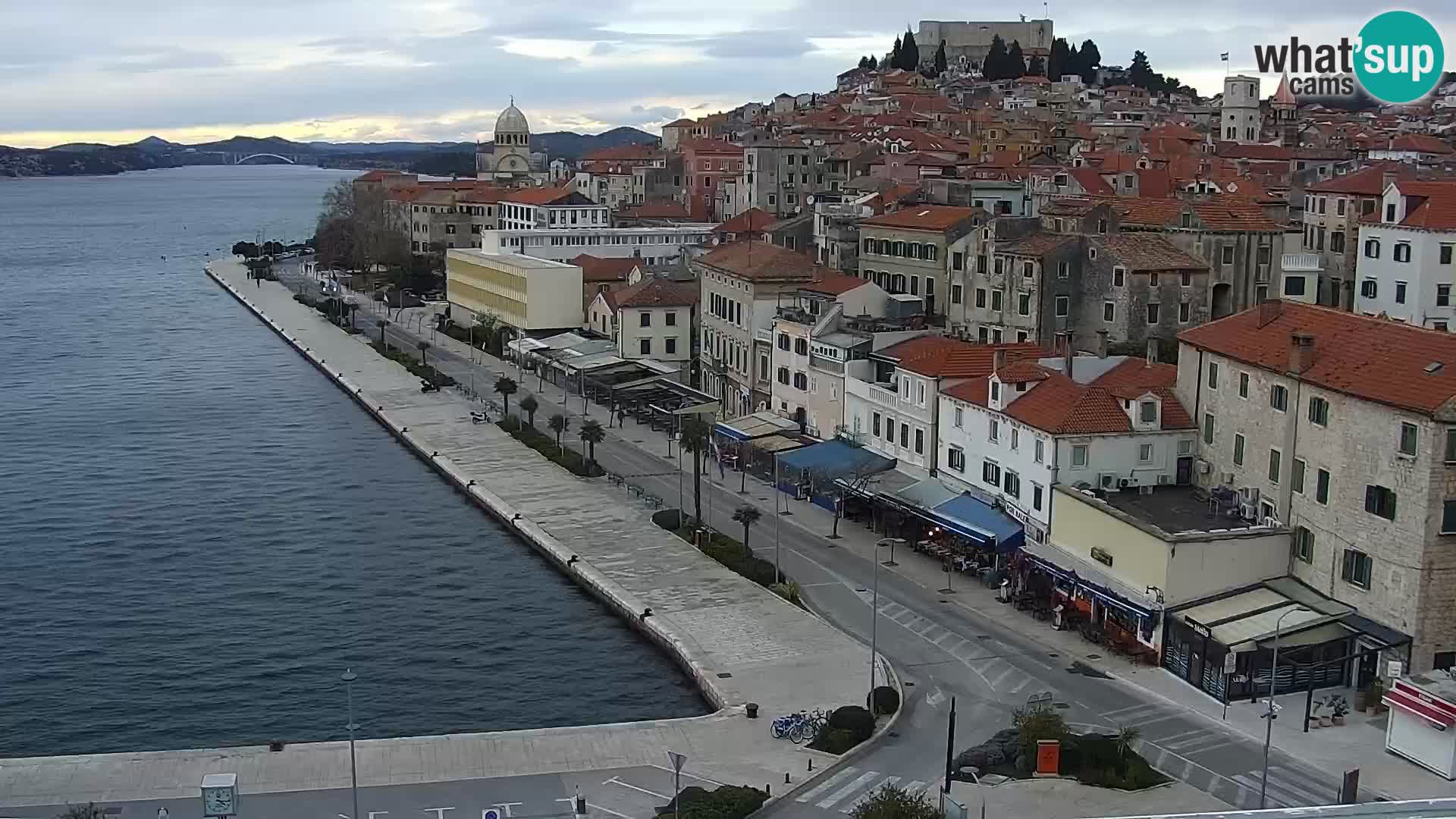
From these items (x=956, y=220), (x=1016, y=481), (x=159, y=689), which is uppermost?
(x=956, y=220)

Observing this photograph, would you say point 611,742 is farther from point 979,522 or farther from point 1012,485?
point 1012,485

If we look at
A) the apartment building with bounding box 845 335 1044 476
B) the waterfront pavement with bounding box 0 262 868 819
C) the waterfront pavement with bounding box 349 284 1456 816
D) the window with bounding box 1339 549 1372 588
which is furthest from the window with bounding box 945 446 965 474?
the window with bounding box 1339 549 1372 588

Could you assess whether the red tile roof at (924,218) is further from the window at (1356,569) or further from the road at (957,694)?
the window at (1356,569)

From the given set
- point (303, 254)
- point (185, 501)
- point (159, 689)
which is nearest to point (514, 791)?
point (159, 689)

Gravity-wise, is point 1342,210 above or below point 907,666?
above

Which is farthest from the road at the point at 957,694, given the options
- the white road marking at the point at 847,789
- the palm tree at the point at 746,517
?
the palm tree at the point at 746,517

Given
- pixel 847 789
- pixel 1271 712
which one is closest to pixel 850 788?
pixel 847 789

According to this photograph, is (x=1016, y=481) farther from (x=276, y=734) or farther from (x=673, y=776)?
(x=276, y=734)
